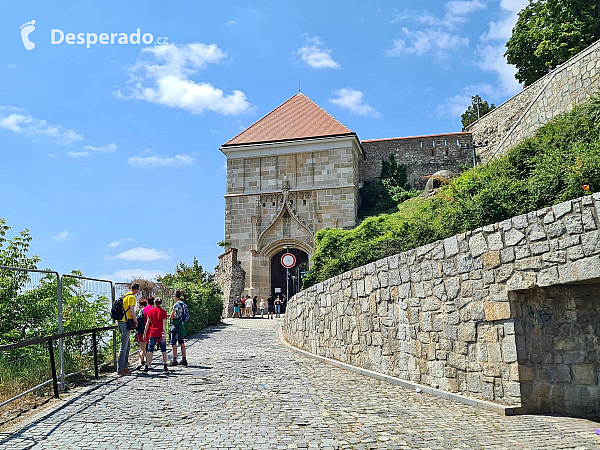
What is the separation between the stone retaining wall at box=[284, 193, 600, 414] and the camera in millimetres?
5883

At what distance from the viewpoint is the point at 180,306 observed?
39.5 ft

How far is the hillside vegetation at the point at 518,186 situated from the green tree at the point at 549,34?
2144 centimetres

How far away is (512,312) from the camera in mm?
6520

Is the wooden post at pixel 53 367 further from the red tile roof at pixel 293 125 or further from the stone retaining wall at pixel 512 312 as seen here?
the red tile roof at pixel 293 125

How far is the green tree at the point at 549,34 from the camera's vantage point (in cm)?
3180

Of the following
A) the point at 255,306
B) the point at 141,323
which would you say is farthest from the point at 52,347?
the point at 255,306

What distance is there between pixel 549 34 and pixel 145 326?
31.5 meters

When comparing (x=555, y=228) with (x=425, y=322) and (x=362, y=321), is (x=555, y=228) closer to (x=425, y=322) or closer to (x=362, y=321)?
(x=425, y=322)

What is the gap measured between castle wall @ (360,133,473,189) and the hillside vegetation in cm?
1870

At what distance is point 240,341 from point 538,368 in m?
10.9

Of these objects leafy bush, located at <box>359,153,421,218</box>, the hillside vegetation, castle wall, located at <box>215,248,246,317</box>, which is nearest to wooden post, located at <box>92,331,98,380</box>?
the hillside vegetation

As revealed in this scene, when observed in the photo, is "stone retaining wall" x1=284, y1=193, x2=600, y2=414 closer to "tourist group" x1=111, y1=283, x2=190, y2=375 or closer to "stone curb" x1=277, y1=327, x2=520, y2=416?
"stone curb" x1=277, y1=327, x2=520, y2=416

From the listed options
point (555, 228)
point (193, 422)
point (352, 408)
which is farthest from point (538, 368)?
point (193, 422)

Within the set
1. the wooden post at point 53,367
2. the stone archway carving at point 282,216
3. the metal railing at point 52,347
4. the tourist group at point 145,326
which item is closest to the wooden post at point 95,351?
the metal railing at point 52,347
